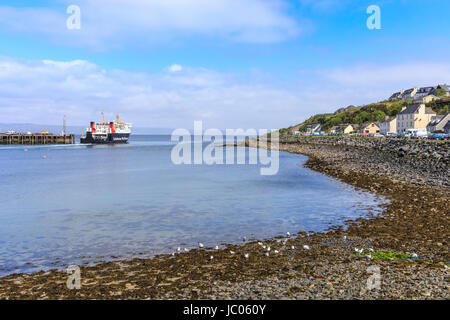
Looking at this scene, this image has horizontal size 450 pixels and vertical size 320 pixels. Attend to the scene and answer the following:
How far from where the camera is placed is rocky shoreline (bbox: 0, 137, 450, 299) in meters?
8.55

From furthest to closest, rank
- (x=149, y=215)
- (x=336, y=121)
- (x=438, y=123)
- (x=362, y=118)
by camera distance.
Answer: (x=336, y=121) → (x=362, y=118) → (x=438, y=123) → (x=149, y=215)

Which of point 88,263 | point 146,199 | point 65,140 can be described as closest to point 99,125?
point 65,140

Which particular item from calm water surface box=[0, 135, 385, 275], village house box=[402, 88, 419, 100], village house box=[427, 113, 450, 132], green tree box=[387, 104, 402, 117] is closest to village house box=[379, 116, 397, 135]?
village house box=[427, 113, 450, 132]

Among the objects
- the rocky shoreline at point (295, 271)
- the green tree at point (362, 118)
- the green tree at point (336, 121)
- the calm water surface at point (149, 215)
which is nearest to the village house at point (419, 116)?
the green tree at point (362, 118)

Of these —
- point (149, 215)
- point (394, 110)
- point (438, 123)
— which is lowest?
point (149, 215)

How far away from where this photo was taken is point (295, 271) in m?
10.2

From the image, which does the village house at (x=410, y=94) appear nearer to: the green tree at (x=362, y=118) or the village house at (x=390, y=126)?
the green tree at (x=362, y=118)

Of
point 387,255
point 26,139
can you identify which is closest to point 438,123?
point 387,255

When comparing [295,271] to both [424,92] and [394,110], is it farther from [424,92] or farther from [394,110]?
[424,92]

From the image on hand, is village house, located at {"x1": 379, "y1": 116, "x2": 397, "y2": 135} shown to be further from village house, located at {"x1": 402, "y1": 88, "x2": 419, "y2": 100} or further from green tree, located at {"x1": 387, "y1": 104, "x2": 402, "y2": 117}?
village house, located at {"x1": 402, "y1": 88, "x2": 419, "y2": 100}

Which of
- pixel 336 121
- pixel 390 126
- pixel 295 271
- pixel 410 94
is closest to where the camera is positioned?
pixel 295 271

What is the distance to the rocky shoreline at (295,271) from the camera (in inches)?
337
